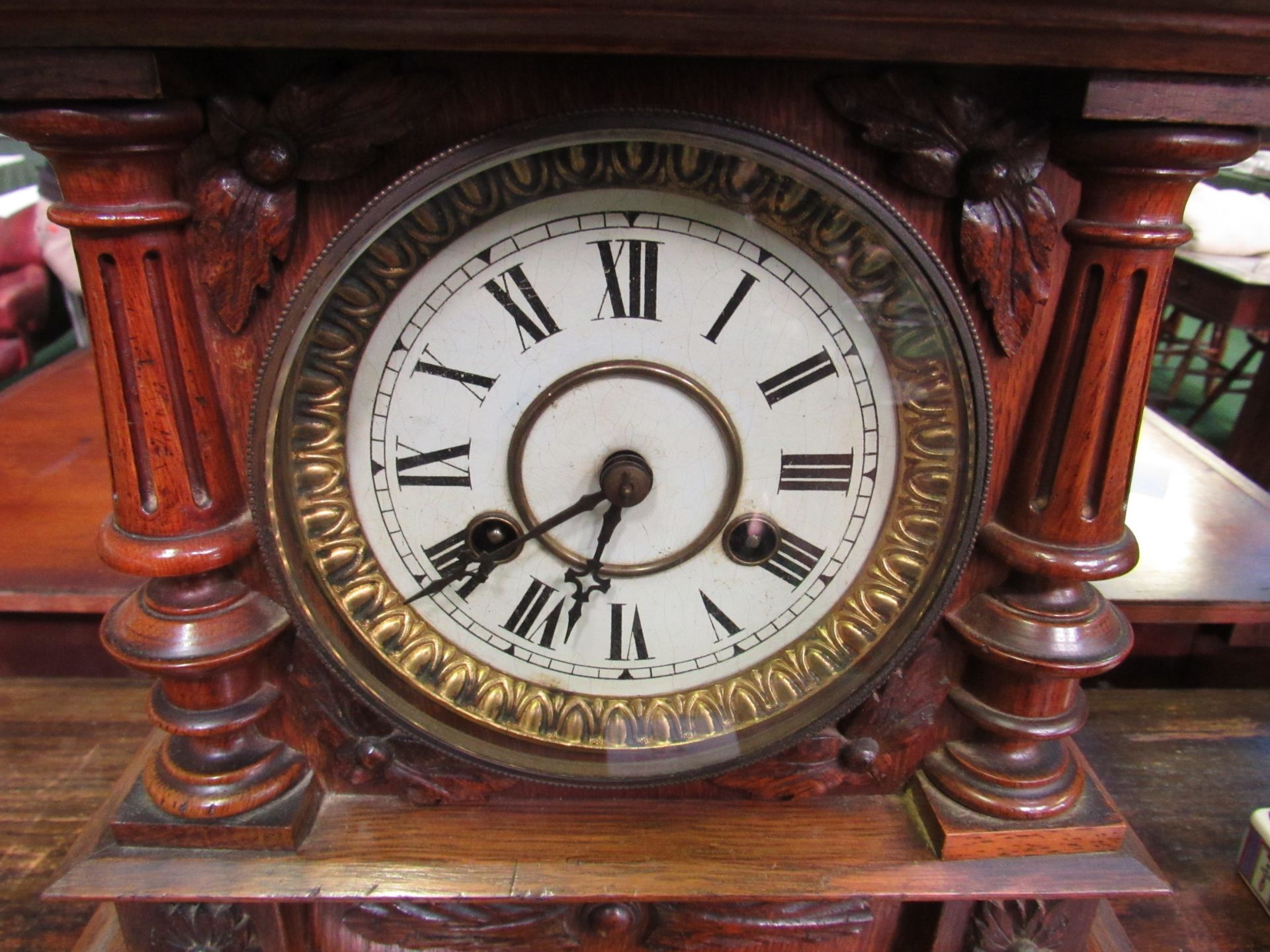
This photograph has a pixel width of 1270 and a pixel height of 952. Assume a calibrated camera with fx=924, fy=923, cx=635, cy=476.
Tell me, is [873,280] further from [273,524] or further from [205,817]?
[205,817]

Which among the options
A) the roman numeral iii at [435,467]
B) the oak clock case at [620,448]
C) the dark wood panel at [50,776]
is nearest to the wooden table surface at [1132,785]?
the dark wood panel at [50,776]

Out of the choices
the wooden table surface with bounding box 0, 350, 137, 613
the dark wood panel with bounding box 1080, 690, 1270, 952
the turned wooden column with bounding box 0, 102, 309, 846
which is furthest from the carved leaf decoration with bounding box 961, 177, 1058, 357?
the wooden table surface with bounding box 0, 350, 137, 613

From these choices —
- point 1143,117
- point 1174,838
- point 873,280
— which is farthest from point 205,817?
point 1174,838

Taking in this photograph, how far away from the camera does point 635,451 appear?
0.62 m

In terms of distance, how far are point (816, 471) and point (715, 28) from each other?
29 cm

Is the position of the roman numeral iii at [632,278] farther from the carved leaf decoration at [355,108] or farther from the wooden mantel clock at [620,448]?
the carved leaf decoration at [355,108]

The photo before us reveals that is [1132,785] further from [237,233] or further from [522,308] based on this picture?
[237,233]

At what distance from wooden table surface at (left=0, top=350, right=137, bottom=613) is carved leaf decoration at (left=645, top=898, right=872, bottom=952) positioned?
2.09ft

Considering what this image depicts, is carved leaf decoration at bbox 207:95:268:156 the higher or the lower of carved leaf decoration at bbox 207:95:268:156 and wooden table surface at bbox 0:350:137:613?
the higher

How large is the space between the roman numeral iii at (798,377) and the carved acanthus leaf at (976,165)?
103 mm

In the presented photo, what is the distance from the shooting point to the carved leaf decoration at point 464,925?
695mm

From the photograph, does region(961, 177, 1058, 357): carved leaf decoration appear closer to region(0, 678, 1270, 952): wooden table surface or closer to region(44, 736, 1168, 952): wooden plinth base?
region(44, 736, 1168, 952): wooden plinth base

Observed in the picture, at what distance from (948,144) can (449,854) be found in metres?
→ 0.59

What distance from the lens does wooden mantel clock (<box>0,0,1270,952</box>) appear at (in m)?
0.52
